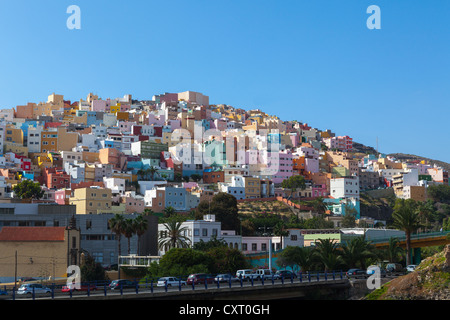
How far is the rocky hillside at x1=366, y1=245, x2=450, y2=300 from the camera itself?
1801 inches

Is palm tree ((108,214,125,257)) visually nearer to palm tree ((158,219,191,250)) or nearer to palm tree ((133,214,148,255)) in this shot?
palm tree ((133,214,148,255))

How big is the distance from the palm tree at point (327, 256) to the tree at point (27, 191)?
58.7m

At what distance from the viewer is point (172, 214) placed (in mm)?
108625

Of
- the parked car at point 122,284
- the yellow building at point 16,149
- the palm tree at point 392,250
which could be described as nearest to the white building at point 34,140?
the yellow building at point 16,149

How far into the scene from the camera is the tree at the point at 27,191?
111 meters

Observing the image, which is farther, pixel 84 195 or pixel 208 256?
pixel 84 195

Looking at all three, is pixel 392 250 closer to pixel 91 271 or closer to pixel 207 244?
pixel 207 244

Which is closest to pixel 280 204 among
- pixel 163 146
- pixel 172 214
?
pixel 172 214

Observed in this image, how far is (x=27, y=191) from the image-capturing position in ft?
364

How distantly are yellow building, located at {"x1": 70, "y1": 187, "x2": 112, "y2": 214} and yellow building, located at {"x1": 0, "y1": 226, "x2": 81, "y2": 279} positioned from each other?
3195 centimetres

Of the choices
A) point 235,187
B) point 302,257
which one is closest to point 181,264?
point 302,257

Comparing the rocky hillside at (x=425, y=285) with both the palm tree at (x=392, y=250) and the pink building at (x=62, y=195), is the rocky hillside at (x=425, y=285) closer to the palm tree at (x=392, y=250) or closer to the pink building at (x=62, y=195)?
the palm tree at (x=392, y=250)
